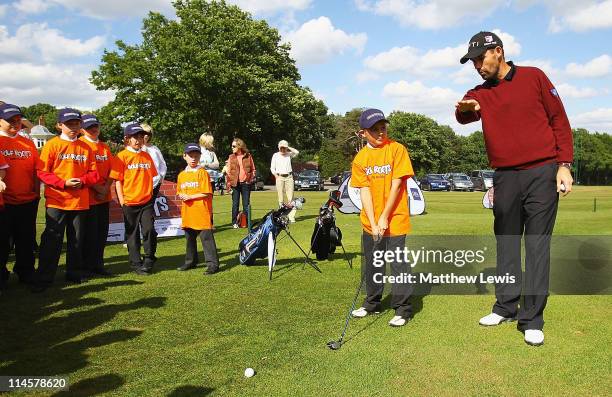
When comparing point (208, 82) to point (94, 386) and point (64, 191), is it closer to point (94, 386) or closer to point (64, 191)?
point (64, 191)

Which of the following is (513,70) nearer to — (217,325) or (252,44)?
(217,325)

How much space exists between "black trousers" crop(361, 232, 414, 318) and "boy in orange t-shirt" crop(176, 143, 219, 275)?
112 inches

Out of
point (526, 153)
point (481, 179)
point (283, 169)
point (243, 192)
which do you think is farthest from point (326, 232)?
point (481, 179)

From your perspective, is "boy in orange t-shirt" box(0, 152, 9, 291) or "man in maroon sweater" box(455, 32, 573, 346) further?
"boy in orange t-shirt" box(0, 152, 9, 291)

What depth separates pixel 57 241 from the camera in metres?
6.16

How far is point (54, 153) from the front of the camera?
6125mm

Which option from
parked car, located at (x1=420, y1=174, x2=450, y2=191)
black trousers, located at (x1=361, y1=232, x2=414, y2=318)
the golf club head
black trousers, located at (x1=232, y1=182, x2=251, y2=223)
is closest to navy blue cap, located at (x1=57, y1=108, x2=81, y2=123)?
black trousers, located at (x1=361, y1=232, x2=414, y2=318)

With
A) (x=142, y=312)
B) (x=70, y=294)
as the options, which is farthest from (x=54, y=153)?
(x=142, y=312)

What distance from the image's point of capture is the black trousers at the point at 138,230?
7.11m

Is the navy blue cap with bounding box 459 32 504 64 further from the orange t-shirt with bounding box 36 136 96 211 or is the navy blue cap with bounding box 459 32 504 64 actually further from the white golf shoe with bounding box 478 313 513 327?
the orange t-shirt with bounding box 36 136 96 211

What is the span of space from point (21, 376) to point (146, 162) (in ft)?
13.8

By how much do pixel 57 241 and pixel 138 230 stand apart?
1267 millimetres

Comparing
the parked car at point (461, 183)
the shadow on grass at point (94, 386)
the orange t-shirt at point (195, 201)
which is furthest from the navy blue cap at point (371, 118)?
the parked car at point (461, 183)

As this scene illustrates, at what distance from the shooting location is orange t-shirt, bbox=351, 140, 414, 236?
15.4ft
